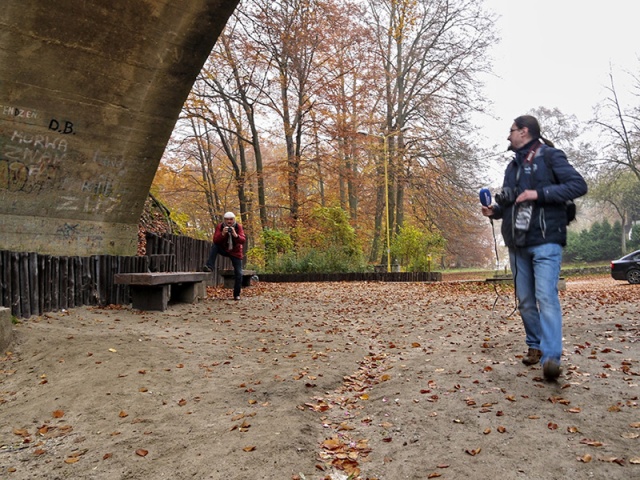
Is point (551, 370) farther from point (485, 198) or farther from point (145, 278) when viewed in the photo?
point (145, 278)

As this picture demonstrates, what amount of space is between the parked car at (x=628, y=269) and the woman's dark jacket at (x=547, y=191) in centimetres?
1898

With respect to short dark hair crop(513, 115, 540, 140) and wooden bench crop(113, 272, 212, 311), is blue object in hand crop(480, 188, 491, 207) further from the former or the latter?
wooden bench crop(113, 272, 212, 311)

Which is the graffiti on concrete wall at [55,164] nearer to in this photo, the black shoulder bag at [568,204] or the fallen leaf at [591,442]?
the black shoulder bag at [568,204]

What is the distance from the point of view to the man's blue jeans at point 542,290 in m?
3.75

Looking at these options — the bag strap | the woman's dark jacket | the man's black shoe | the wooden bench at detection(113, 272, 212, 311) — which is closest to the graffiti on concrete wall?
the wooden bench at detection(113, 272, 212, 311)

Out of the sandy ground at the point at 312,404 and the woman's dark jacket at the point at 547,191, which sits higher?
the woman's dark jacket at the point at 547,191

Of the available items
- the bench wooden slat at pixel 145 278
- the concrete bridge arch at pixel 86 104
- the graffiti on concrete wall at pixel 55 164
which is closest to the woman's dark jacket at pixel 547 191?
Answer: the concrete bridge arch at pixel 86 104

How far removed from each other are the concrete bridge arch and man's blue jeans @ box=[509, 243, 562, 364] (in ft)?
18.5

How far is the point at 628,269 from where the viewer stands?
2019 centimetres

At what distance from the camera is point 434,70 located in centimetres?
2666

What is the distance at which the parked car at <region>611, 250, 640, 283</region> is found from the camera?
65.7 ft

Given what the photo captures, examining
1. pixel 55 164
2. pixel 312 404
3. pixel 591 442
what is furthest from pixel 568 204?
pixel 55 164

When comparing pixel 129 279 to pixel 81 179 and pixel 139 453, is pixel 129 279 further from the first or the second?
pixel 139 453

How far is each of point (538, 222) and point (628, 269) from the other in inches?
756
